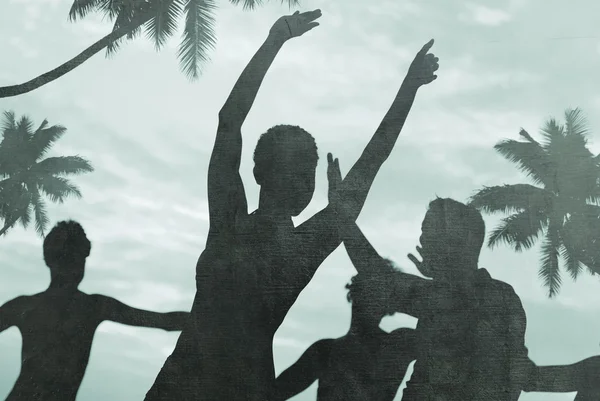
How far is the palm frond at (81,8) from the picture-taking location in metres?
2.86

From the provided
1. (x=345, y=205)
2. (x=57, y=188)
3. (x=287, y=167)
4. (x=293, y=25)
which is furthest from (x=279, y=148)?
(x=57, y=188)

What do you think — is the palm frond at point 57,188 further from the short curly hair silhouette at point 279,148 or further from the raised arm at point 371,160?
the raised arm at point 371,160

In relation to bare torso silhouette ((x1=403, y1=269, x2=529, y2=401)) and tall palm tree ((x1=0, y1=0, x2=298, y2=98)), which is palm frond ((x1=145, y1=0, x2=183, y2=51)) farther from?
bare torso silhouette ((x1=403, y1=269, x2=529, y2=401))

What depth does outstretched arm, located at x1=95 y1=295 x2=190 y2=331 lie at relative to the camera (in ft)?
8.08

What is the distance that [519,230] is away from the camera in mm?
2545

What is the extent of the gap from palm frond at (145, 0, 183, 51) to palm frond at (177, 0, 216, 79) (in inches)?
2.1

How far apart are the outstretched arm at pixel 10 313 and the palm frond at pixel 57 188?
13.2 inches

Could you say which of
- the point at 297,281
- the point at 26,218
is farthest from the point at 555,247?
the point at 26,218

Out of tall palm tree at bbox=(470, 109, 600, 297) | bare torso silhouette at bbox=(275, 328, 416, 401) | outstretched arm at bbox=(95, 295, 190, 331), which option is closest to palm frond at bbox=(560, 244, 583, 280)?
tall palm tree at bbox=(470, 109, 600, 297)

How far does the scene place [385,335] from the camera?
2.50m

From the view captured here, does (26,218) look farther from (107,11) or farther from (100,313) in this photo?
(107,11)

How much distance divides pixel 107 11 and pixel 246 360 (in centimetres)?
145

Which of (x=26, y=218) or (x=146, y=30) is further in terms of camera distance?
(x=146, y=30)

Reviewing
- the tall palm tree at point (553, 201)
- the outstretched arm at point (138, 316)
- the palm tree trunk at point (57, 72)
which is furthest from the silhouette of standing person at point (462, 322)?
the palm tree trunk at point (57, 72)
